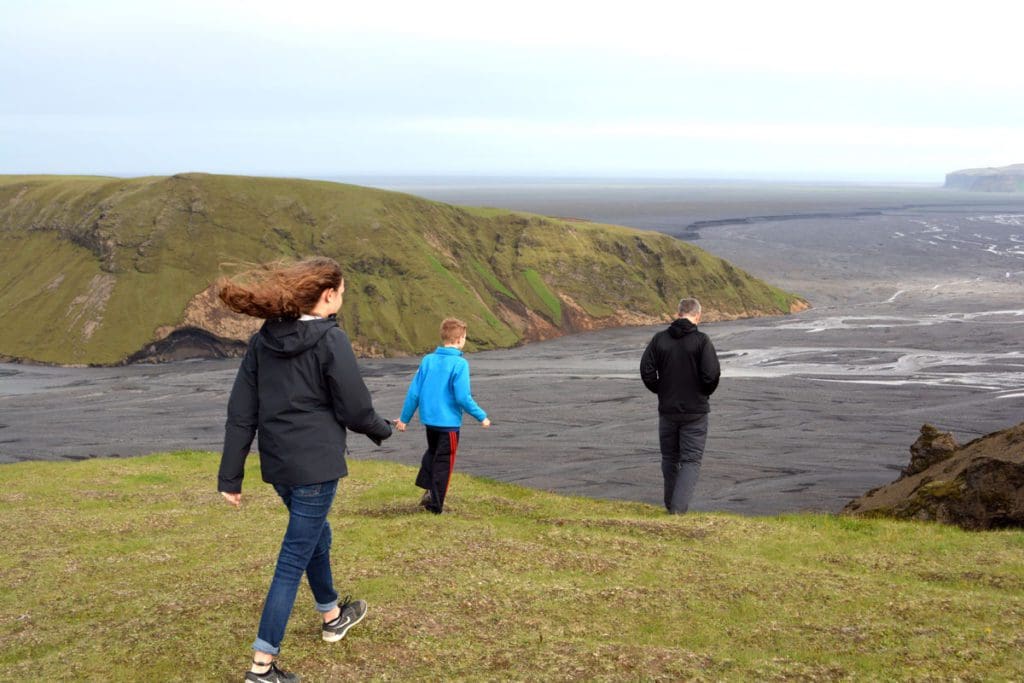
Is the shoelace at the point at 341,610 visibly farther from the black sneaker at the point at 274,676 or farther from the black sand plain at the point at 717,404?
the black sand plain at the point at 717,404

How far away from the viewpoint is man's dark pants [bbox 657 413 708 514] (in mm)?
13547

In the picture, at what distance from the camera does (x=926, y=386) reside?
1556 inches

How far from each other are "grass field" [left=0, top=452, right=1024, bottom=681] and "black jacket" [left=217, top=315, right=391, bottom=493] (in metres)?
1.60

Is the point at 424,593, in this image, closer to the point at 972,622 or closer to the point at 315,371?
the point at 315,371

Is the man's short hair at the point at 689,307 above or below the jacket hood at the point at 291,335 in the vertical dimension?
below

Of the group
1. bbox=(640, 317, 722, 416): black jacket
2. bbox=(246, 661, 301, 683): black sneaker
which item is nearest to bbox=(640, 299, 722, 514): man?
bbox=(640, 317, 722, 416): black jacket

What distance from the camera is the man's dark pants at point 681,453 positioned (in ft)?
44.4

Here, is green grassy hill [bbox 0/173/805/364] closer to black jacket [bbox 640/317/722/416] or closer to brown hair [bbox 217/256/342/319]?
black jacket [bbox 640/317/722/416]

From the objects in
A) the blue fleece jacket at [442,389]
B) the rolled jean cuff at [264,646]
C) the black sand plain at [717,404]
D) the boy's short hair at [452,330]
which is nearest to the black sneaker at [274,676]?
the rolled jean cuff at [264,646]

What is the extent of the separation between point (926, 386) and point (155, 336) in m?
37.4

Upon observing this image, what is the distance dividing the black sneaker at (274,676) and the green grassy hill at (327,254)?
45.9m

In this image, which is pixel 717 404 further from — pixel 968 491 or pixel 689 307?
pixel 689 307

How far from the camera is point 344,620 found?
7.85 m

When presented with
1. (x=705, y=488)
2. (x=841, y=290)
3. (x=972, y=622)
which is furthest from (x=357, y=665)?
(x=841, y=290)
